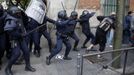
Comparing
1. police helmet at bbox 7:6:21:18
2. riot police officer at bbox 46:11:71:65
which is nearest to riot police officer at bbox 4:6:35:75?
police helmet at bbox 7:6:21:18

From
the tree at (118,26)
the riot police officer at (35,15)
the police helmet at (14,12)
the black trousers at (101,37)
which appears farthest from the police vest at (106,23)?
the police helmet at (14,12)

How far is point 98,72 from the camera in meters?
7.35

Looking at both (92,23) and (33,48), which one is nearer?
(33,48)

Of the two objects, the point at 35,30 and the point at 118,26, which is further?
the point at 35,30

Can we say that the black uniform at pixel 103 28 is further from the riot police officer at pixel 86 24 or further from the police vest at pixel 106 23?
the riot police officer at pixel 86 24

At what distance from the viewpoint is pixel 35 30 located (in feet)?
30.3

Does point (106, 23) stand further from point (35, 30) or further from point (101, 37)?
point (35, 30)

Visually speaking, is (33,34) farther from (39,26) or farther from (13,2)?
(13,2)

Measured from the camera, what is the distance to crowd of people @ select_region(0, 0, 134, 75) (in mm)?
7875

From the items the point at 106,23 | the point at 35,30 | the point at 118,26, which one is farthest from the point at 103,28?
the point at 35,30

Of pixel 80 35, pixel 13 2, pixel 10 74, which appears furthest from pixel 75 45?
pixel 10 74

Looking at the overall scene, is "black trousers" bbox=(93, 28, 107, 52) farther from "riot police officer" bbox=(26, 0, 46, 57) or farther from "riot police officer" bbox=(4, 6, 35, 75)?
"riot police officer" bbox=(4, 6, 35, 75)

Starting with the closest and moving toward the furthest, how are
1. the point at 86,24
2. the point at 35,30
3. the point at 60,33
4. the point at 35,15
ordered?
the point at 60,33 < the point at 35,30 < the point at 35,15 < the point at 86,24

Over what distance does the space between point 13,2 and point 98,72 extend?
402cm
